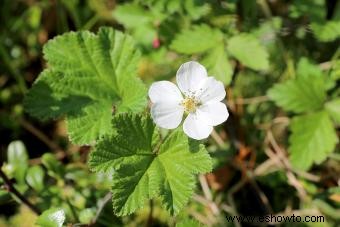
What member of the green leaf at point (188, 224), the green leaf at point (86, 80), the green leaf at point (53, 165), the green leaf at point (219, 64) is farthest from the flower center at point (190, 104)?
the green leaf at point (53, 165)

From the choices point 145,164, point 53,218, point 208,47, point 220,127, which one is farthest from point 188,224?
point 220,127

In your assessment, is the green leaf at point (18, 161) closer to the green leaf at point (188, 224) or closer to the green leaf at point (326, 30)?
the green leaf at point (188, 224)

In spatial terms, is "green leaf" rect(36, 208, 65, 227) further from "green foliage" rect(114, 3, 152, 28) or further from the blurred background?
"green foliage" rect(114, 3, 152, 28)

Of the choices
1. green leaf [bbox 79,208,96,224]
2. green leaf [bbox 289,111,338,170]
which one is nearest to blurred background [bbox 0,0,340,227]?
green leaf [bbox 79,208,96,224]

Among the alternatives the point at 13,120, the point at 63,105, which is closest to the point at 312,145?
the point at 63,105

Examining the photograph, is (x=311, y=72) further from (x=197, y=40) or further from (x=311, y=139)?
(x=197, y=40)
